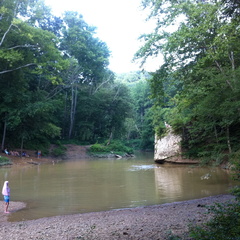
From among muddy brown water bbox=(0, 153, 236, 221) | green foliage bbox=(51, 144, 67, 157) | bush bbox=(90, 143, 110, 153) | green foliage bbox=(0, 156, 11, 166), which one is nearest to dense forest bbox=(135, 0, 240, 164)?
muddy brown water bbox=(0, 153, 236, 221)

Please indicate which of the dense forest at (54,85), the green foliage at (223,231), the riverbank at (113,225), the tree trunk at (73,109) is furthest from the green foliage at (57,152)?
the green foliage at (223,231)

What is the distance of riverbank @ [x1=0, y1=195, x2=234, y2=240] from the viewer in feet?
20.4

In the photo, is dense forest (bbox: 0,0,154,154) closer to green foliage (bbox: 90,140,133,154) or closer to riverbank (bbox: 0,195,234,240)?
green foliage (bbox: 90,140,133,154)

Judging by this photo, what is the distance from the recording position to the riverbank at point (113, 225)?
6.21 metres

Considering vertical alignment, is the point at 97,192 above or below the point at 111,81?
below

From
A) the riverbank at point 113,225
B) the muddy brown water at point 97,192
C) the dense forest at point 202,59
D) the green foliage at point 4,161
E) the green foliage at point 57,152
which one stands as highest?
the dense forest at point 202,59

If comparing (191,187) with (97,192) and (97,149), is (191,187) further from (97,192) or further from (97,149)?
(97,149)

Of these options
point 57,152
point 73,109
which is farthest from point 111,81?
point 57,152

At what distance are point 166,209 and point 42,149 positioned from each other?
28.5 meters

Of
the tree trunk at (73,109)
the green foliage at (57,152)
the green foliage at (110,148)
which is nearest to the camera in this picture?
the green foliage at (57,152)

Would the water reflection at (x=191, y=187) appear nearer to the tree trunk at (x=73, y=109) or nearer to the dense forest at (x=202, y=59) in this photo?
the dense forest at (x=202, y=59)

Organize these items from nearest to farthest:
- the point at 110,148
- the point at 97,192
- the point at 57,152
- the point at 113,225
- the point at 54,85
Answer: the point at 113,225 → the point at 97,192 → the point at 57,152 → the point at 54,85 → the point at 110,148

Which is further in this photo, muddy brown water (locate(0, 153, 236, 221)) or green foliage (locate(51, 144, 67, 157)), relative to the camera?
green foliage (locate(51, 144, 67, 157))

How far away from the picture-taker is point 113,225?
289 inches
